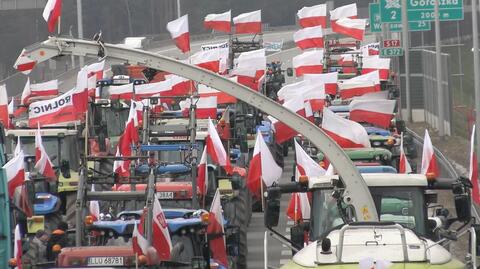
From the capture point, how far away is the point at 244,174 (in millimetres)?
28875

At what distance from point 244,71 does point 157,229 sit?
22.8 m

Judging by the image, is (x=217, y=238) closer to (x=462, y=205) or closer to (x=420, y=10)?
(x=462, y=205)

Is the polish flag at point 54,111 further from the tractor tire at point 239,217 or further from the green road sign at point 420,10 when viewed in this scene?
the green road sign at point 420,10

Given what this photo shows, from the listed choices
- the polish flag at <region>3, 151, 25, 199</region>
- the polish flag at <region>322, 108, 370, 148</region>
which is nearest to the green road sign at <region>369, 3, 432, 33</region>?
the polish flag at <region>322, 108, 370, 148</region>

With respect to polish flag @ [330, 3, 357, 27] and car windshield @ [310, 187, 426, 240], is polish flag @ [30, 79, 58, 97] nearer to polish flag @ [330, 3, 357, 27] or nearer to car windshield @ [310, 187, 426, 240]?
polish flag @ [330, 3, 357, 27]

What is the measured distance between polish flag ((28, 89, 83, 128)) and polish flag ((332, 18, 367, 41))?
22.0m

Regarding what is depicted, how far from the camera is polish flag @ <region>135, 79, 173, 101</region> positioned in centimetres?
4006

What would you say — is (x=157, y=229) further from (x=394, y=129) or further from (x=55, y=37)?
(x=394, y=129)

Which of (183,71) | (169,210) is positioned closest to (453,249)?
(169,210)

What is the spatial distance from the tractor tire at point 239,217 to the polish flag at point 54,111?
16.5 ft

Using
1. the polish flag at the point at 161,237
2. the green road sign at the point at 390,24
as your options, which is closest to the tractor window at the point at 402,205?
the polish flag at the point at 161,237

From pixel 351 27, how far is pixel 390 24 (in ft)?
22.3

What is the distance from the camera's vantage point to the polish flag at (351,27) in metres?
54.0

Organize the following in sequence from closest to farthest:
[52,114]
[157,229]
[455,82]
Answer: [157,229] → [52,114] → [455,82]
